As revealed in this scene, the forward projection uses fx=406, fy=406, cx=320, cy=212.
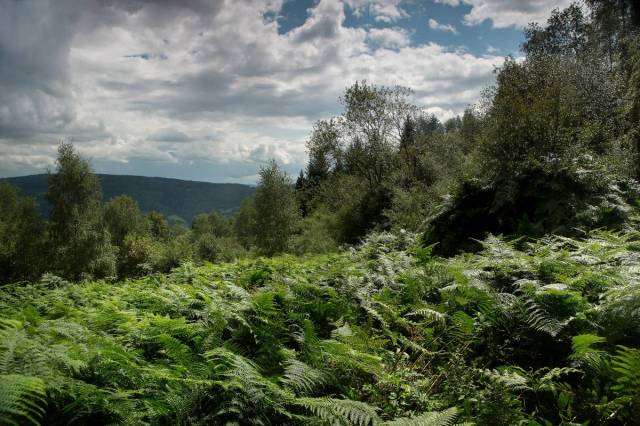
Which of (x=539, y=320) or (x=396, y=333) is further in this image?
(x=396, y=333)

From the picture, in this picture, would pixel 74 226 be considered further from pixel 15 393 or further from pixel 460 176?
pixel 15 393

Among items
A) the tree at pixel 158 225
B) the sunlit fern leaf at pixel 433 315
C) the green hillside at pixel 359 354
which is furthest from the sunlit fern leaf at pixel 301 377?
the tree at pixel 158 225

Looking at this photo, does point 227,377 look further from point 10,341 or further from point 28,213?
point 28,213

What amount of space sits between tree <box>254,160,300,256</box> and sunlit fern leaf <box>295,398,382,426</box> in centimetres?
3763

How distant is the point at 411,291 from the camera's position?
18.9 ft

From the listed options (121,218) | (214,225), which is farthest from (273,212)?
(214,225)

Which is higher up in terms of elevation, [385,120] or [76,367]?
[385,120]

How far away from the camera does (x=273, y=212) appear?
4131 centimetres

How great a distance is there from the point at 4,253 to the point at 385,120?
1461 inches

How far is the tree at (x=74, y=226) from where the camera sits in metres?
36.4

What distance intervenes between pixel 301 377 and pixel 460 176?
37.4ft

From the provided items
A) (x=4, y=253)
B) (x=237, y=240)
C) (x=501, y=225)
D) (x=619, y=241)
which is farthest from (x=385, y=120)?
(x=237, y=240)

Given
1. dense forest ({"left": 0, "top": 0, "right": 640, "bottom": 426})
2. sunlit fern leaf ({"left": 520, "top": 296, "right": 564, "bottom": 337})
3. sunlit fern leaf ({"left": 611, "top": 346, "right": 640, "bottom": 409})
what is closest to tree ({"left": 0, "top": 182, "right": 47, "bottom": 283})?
dense forest ({"left": 0, "top": 0, "right": 640, "bottom": 426})

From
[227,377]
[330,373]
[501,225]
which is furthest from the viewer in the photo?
[501,225]
